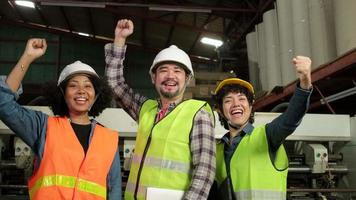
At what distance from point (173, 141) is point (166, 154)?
0.07 metres

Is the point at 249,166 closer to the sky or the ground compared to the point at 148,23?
closer to the ground

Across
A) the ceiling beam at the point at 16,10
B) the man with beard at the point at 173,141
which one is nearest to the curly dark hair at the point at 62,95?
the man with beard at the point at 173,141

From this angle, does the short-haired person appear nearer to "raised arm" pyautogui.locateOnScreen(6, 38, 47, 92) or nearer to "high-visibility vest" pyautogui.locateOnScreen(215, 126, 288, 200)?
"high-visibility vest" pyautogui.locateOnScreen(215, 126, 288, 200)

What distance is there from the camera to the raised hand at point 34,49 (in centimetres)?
179

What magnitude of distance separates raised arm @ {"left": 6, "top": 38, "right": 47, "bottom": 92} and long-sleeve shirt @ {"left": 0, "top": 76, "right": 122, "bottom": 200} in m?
0.04

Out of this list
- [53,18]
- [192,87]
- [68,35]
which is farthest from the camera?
[68,35]

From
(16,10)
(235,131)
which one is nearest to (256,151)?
(235,131)

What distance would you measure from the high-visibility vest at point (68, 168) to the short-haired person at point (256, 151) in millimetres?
576

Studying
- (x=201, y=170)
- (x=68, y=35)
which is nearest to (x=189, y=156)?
(x=201, y=170)

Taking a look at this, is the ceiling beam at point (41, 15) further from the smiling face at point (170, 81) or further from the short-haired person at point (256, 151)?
the short-haired person at point (256, 151)

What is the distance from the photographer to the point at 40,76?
1116 centimetres

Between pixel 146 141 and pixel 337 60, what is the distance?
6.73ft

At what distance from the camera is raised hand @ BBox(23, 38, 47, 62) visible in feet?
5.86

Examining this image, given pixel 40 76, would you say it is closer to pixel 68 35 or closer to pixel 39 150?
pixel 68 35
